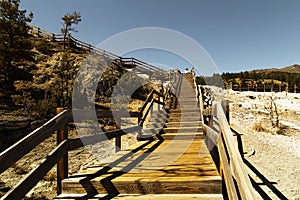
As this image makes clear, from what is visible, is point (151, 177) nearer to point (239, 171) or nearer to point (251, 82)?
point (239, 171)

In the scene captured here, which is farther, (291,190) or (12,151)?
(291,190)

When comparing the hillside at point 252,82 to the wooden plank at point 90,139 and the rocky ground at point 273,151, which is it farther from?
the wooden plank at point 90,139

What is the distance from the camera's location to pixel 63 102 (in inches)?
572

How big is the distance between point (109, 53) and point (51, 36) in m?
7.39

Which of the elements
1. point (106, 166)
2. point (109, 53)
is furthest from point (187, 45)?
point (109, 53)

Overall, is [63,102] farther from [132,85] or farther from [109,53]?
[109,53]

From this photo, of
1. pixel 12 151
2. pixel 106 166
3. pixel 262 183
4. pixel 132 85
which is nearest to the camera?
pixel 12 151

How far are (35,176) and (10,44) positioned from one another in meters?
16.6

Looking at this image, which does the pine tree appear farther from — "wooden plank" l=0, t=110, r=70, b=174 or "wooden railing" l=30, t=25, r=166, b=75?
"wooden plank" l=0, t=110, r=70, b=174

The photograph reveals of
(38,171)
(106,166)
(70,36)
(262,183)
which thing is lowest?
(262,183)

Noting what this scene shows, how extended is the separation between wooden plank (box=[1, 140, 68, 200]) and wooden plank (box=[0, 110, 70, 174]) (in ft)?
0.86

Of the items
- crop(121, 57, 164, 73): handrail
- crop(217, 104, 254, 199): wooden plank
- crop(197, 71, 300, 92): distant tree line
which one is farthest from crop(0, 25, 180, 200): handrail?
crop(197, 71, 300, 92): distant tree line

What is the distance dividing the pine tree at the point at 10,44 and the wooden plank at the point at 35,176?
598 inches

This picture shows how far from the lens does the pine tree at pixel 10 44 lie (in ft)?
49.7
